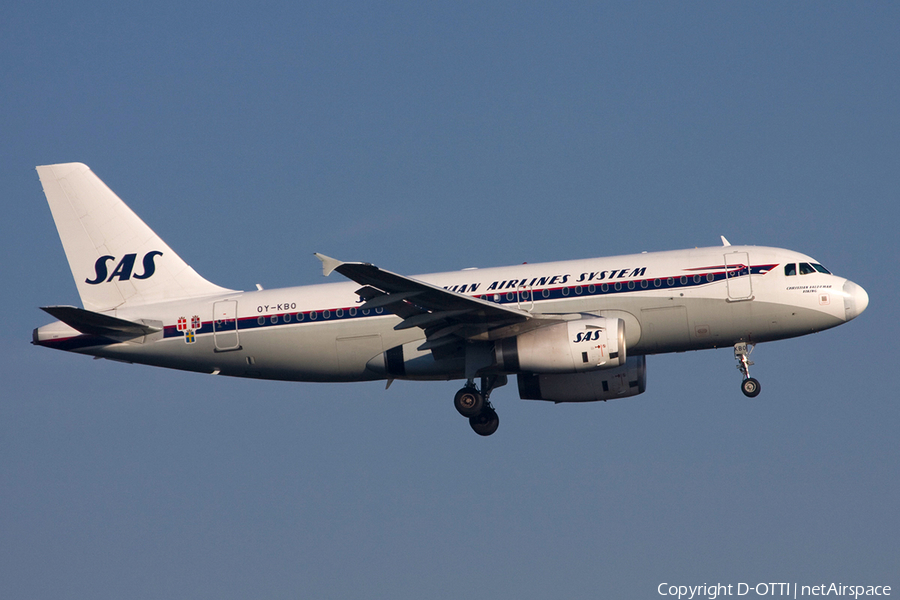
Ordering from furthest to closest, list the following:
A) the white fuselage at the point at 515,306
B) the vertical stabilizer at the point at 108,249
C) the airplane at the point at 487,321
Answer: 1. the vertical stabilizer at the point at 108,249
2. the white fuselage at the point at 515,306
3. the airplane at the point at 487,321

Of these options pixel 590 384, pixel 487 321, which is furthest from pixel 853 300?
pixel 487 321

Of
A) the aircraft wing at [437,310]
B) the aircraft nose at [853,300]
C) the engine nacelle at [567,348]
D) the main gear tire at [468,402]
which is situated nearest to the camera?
the aircraft wing at [437,310]

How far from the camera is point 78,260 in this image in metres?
39.8

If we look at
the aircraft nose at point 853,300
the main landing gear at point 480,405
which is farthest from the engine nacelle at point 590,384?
the aircraft nose at point 853,300

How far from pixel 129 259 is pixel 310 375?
8.60 meters

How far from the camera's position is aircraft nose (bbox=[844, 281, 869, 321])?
3500 centimetres

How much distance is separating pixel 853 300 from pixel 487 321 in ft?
39.0

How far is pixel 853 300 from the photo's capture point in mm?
35031

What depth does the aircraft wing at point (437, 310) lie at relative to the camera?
31828 mm

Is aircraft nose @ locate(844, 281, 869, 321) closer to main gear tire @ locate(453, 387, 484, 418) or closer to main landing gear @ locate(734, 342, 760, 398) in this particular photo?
main landing gear @ locate(734, 342, 760, 398)

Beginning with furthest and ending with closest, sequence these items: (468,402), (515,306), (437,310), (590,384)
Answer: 1. (590,384)
2. (468,402)
3. (515,306)
4. (437,310)

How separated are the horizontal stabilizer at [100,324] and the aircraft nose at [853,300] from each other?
22.9 m

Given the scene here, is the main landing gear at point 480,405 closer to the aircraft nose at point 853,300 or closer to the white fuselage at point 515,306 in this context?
the white fuselage at point 515,306

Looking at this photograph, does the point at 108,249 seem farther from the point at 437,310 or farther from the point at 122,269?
the point at 437,310
